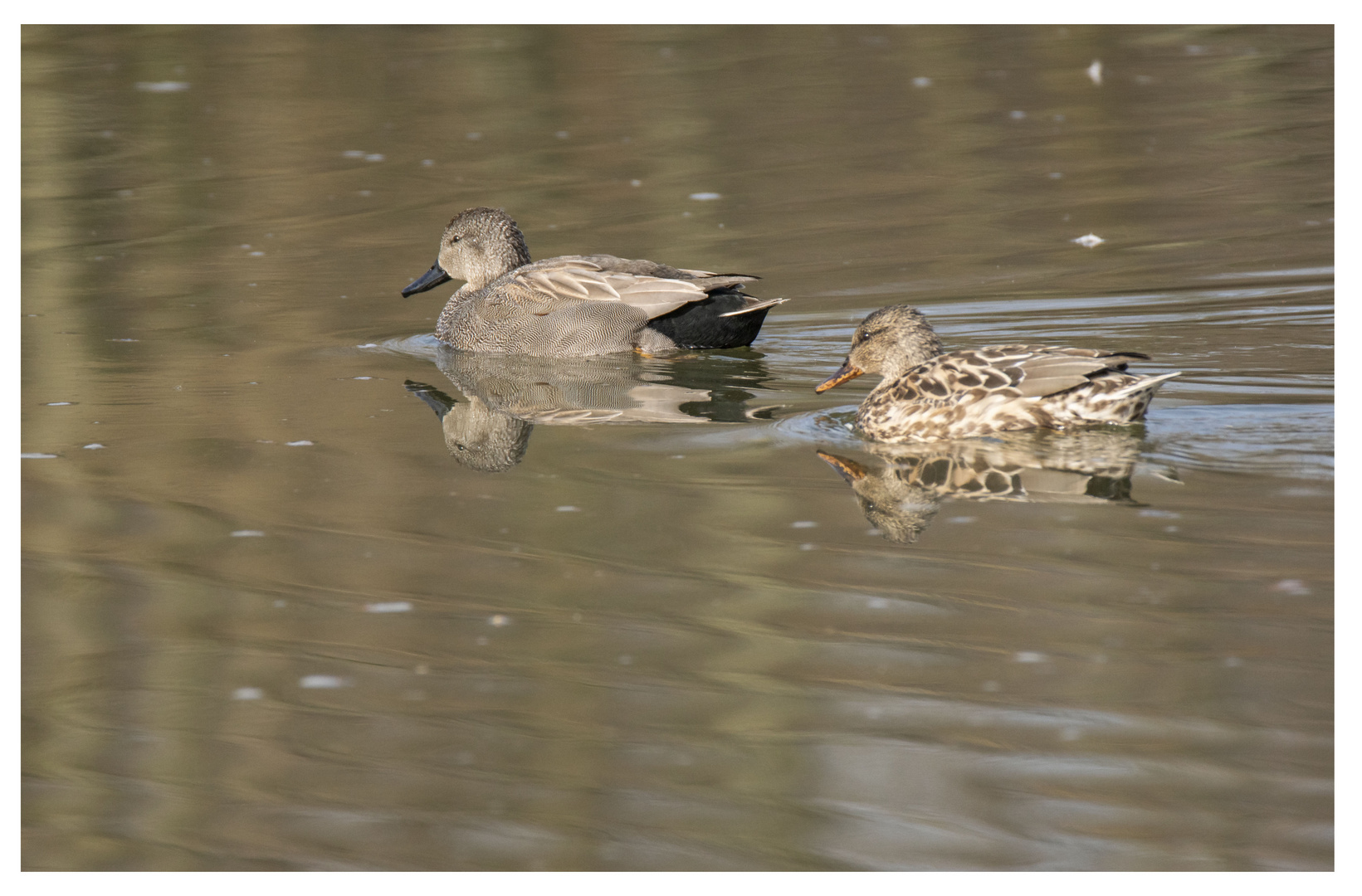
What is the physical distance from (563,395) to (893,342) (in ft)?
6.25

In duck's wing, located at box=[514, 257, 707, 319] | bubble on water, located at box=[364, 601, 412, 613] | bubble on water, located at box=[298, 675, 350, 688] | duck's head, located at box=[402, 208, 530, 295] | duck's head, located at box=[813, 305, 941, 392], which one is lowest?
bubble on water, located at box=[298, 675, 350, 688]

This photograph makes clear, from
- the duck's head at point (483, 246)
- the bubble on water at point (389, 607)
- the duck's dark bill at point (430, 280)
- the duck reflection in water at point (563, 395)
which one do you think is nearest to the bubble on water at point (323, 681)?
the bubble on water at point (389, 607)

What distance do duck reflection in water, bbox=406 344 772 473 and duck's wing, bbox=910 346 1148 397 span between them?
1131 millimetres

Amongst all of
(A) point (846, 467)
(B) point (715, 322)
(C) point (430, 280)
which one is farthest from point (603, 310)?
(A) point (846, 467)

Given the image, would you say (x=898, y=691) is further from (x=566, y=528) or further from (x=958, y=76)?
(x=958, y=76)

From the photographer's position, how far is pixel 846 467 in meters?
7.18

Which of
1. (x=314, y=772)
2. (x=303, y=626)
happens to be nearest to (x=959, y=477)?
(x=303, y=626)

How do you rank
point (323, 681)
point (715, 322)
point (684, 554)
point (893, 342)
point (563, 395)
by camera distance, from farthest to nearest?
point (715, 322), point (563, 395), point (893, 342), point (684, 554), point (323, 681)

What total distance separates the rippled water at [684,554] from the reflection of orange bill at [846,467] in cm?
2

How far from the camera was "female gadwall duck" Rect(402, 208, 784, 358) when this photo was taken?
9.70 meters

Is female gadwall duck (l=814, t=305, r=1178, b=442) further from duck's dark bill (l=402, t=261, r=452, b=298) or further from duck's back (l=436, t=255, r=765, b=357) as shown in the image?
duck's dark bill (l=402, t=261, r=452, b=298)

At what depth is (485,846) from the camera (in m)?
4.20

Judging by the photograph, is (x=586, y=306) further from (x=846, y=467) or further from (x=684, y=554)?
(x=684, y=554)

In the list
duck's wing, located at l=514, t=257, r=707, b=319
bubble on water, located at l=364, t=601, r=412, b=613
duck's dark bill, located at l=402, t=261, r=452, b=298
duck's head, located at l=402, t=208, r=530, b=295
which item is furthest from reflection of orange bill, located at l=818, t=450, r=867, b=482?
duck's dark bill, located at l=402, t=261, r=452, b=298
